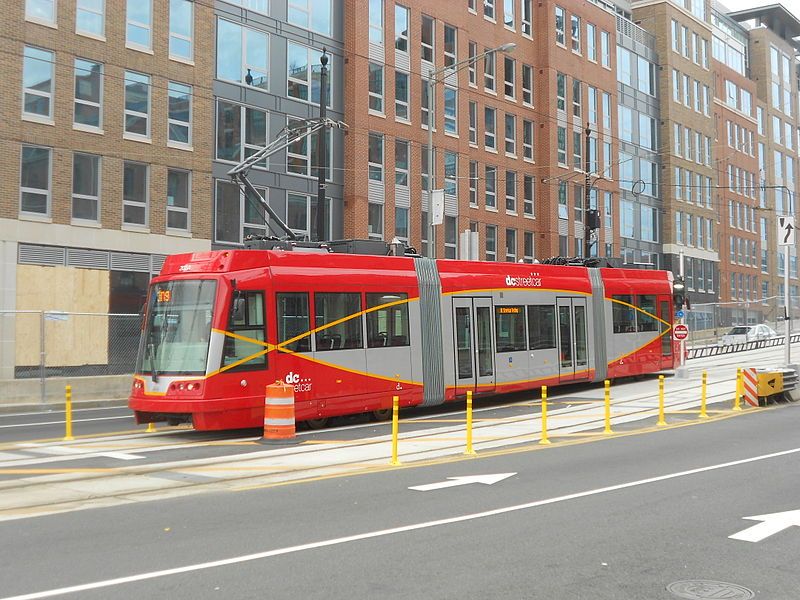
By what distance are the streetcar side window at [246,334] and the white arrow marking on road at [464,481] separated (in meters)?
5.29

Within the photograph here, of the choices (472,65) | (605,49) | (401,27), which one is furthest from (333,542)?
(605,49)

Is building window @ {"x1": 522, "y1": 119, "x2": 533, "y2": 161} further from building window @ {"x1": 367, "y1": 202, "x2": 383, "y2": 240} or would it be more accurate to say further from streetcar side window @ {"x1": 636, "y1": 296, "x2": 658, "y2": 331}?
streetcar side window @ {"x1": 636, "y1": 296, "x2": 658, "y2": 331}

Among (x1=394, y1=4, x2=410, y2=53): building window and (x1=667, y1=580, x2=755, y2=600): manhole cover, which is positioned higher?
(x1=394, y1=4, x2=410, y2=53): building window

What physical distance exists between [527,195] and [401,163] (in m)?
9.10

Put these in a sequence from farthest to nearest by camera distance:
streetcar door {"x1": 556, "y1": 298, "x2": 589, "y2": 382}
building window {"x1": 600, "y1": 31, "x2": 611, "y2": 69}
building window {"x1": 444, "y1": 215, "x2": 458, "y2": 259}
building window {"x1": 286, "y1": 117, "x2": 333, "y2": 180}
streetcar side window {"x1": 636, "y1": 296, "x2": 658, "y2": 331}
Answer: building window {"x1": 600, "y1": 31, "x2": 611, "y2": 69} < building window {"x1": 444, "y1": 215, "x2": 458, "y2": 259} < building window {"x1": 286, "y1": 117, "x2": 333, "y2": 180} < streetcar side window {"x1": 636, "y1": 296, "x2": 658, "y2": 331} < streetcar door {"x1": 556, "y1": 298, "x2": 589, "y2": 382}

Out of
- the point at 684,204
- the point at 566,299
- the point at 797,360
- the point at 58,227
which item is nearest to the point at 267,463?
the point at 566,299

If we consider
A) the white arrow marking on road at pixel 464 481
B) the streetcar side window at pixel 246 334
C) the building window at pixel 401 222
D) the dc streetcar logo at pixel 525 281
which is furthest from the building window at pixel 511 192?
the white arrow marking on road at pixel 464 481

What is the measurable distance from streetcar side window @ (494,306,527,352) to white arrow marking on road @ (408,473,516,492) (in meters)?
9.30

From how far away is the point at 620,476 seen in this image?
11.0m

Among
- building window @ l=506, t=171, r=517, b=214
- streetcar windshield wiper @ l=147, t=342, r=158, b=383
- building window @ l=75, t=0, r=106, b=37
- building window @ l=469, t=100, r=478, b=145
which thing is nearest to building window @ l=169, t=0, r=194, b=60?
building window @ l=75, t=0, r=106, b=37

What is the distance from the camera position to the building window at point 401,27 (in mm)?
36969

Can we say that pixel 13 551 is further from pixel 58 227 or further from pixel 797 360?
pixel 797 360

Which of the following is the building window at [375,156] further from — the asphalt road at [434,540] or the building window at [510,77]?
the asphalt road at [434,540]

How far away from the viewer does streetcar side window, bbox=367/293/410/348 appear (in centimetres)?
1747
